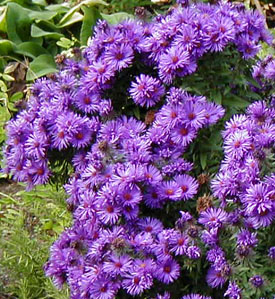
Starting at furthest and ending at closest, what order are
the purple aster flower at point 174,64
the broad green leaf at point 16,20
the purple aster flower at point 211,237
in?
the broad green leaf at point 16,20
the purple aster flower at point 174,64
the purple aster flower at point 211,237

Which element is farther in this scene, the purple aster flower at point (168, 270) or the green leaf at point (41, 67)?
the green leaf at point (41, 67)

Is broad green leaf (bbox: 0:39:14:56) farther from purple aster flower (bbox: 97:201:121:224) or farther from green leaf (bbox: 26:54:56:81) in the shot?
purple aster flower (bbox: 97:201:121:224)

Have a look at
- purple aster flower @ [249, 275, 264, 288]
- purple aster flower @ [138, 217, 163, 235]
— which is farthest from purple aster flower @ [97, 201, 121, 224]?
purple aster flower @ [249, 275, 264, 288]

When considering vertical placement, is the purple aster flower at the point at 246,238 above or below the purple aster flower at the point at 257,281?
above

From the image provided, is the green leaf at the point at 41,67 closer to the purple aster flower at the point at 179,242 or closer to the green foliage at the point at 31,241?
the green foliage at the point at 31,241

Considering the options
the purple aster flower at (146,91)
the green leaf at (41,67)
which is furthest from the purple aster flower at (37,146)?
the green leaf at (41,67)

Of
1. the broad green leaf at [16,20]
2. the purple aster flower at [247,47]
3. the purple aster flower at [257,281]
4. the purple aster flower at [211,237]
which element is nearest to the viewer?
the purple aster flower at [257,281]
